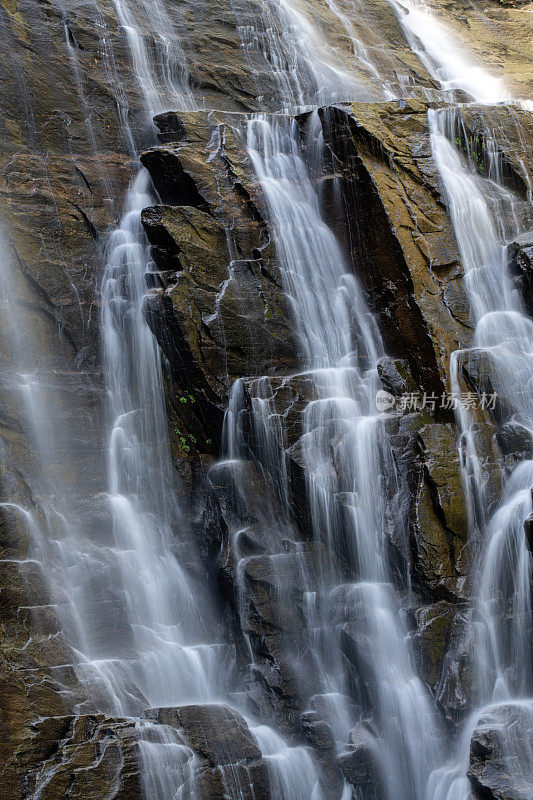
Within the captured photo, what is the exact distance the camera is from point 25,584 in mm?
7641

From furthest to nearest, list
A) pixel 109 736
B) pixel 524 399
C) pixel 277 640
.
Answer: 1. pixel 524 399
2. pixel 277 640
3. pixel 109 736

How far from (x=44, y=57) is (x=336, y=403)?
32.2 feet

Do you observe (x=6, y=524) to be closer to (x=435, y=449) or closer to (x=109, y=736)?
(x=109, y=736)

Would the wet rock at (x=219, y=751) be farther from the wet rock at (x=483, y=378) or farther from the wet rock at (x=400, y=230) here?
the wet rock at (x=483, y=378)

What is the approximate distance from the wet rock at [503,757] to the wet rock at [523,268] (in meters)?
6.10

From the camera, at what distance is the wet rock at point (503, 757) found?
19.8 feet

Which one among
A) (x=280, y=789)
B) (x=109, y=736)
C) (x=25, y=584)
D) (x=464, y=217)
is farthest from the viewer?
(x=464, y=217)

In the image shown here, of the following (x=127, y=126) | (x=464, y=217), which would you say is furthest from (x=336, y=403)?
(x=127, y=126)

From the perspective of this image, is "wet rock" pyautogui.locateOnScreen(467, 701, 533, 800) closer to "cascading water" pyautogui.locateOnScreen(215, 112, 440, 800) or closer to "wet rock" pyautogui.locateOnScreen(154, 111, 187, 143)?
"cascading water" pyautogui.locateOnScreen(215, 112, 440, 800)

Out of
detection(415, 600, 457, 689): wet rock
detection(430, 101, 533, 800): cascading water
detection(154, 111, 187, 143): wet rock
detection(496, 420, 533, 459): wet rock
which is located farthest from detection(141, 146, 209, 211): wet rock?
detection(415, 600, 457, 689): wet rock

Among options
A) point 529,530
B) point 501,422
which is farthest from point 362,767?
point 501,422

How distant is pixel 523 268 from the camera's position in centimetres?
1043

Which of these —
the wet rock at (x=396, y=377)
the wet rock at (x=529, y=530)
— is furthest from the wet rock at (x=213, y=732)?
the wet rock at (x=396, y=377)

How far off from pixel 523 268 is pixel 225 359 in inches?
193
